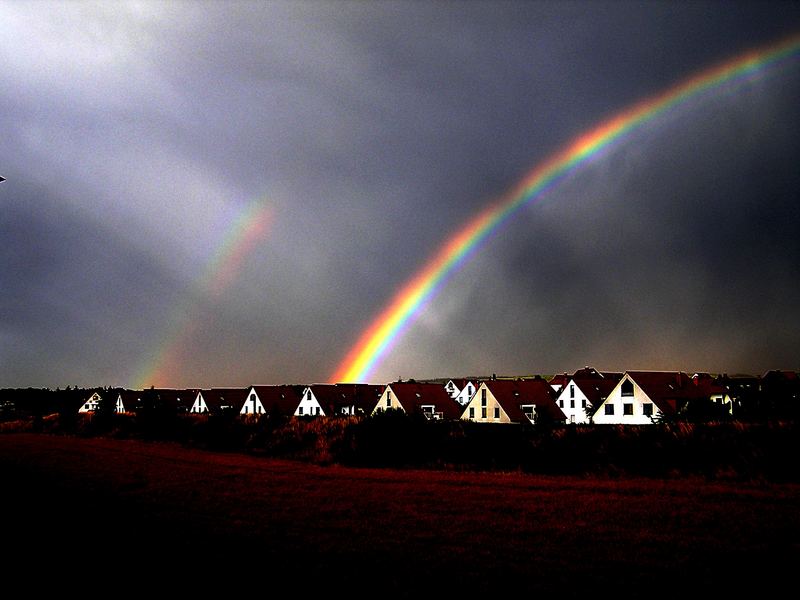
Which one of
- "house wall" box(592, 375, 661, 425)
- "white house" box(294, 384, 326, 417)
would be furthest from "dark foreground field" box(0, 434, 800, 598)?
"white house" box(294, 384, 326, 417)

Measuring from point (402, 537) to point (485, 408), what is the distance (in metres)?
67.8

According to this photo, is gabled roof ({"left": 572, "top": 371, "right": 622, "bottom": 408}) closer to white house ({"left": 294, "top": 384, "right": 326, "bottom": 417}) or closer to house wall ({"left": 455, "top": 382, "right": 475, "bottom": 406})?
house wall ({"left": 455, "top": 382, "right": 475, "bottom": 406})

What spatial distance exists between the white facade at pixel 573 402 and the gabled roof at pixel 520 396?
404 cm

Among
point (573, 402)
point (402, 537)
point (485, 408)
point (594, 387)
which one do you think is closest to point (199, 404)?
point (485, 408)

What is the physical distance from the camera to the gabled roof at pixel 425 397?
79125mm

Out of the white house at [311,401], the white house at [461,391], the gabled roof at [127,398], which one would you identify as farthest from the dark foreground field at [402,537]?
the gabled roof at [127,398]

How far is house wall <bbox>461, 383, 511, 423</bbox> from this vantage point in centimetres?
7569

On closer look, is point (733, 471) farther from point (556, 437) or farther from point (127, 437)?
point (127, 437)

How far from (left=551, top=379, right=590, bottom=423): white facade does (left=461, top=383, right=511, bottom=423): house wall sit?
1255cm

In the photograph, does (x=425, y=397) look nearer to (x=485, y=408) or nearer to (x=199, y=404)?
(x=485, y=408)

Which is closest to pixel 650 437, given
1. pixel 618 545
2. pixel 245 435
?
pixel 618 545

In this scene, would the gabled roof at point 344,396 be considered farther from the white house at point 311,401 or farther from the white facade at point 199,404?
the white facade at point 199,404

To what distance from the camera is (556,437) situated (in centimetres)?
2430

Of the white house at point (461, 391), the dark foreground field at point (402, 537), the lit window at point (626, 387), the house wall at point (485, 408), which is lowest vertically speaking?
the dark foreground field at point (402, 537)
